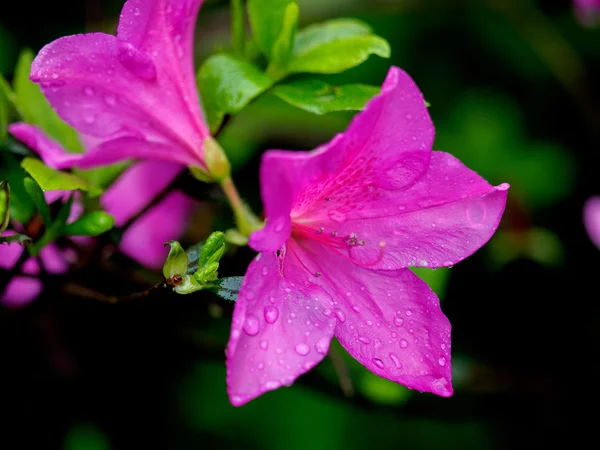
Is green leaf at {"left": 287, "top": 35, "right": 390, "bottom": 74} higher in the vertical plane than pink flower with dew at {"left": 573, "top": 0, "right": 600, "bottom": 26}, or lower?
higher

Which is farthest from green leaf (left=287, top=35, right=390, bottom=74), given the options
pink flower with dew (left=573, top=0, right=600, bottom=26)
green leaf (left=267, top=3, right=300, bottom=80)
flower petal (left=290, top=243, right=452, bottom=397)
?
pink flower with dew (left=573, top=0, right=600, bottom=26)

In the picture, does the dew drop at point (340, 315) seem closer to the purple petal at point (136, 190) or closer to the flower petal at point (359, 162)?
the flower petal at point (359, 162)

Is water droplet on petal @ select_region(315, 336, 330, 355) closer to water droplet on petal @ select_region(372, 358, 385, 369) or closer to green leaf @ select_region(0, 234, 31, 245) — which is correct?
water droplet on petal @ select_region(372, 358, 385, 369)

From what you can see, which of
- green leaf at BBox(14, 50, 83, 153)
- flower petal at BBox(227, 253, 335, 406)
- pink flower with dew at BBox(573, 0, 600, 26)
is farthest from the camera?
pink flower with dew at BBox(573, 0, 600, 26)

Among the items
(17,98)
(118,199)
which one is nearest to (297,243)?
(17,98)

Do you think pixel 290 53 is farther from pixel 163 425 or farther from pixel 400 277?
pixel 163 425

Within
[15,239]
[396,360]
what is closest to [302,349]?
[396,360]
